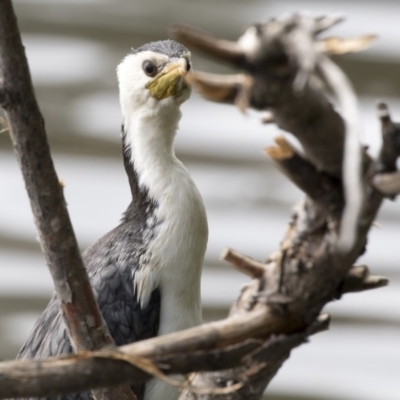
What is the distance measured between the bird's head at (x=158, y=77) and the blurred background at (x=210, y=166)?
0.91 m

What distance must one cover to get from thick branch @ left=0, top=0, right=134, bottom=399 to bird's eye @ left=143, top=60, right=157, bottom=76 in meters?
0.58

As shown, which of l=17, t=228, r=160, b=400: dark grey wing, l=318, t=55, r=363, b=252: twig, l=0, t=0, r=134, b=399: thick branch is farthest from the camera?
l=17, t=228, r=160, b=400: dark grey wing

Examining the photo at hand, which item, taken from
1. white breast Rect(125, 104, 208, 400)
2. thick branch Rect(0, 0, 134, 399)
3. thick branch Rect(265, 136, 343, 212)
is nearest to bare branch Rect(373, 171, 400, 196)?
thick branch Rect(265, 136, 343, 212)

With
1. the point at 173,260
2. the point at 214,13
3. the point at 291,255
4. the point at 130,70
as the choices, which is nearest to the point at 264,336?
the point at 291,255

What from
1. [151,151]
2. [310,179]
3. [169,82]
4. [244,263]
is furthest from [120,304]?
[310,179]

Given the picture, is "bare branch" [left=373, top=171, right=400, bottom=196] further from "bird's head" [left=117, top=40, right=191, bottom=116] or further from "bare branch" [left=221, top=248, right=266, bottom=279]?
"bird's head" [left=117, top=40, right=191, bottom=116]

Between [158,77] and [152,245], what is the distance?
0.94 feet

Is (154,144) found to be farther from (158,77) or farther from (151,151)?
(158,77)

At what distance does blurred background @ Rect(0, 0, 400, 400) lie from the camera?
2.82 m

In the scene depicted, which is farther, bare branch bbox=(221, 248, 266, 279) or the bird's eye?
the bird's eye

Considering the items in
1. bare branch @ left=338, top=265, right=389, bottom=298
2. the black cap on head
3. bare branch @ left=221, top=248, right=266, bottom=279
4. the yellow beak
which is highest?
the black cap on head

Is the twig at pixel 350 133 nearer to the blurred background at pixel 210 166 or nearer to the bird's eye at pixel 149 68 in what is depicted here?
the bird's eye at pixel 149 68

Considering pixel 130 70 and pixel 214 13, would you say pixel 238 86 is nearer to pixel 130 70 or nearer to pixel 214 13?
pixel 130 70

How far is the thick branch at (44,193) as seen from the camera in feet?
3.95
